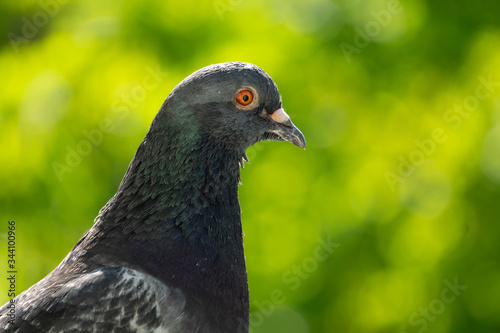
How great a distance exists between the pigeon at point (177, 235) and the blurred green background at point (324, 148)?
3562 mm

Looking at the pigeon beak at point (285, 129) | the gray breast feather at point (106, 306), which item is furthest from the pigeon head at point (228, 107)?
the gray breast feather at point (106, 306)

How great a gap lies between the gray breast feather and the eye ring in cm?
104

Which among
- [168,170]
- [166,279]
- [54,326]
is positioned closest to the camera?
[54,326]

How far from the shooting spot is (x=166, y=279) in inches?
125

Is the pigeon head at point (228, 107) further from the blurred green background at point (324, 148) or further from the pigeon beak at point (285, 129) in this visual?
the blurred green background at point (324, 148)

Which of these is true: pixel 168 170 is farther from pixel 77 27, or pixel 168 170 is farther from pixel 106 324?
pixel 77 27

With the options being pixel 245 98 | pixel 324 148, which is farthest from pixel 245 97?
pixel 324 148

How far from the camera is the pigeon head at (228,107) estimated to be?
3371 millimetres

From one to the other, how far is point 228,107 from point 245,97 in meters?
0.12

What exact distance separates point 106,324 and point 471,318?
5.50 metres

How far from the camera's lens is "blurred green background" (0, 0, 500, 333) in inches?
283

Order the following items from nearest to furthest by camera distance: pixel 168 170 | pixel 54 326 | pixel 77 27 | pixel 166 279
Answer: pixel 54 326
pixel 166 279
pixel 168 170
pixel 77 27

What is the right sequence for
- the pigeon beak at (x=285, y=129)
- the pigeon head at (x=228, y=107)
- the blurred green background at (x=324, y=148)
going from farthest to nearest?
the blurred green background at (x=324, y=148) → the pigeon beak at (x=285, y=129) → the pigeon head at (x=228, y=107)

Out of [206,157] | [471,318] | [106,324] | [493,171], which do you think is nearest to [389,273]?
[471,318]
